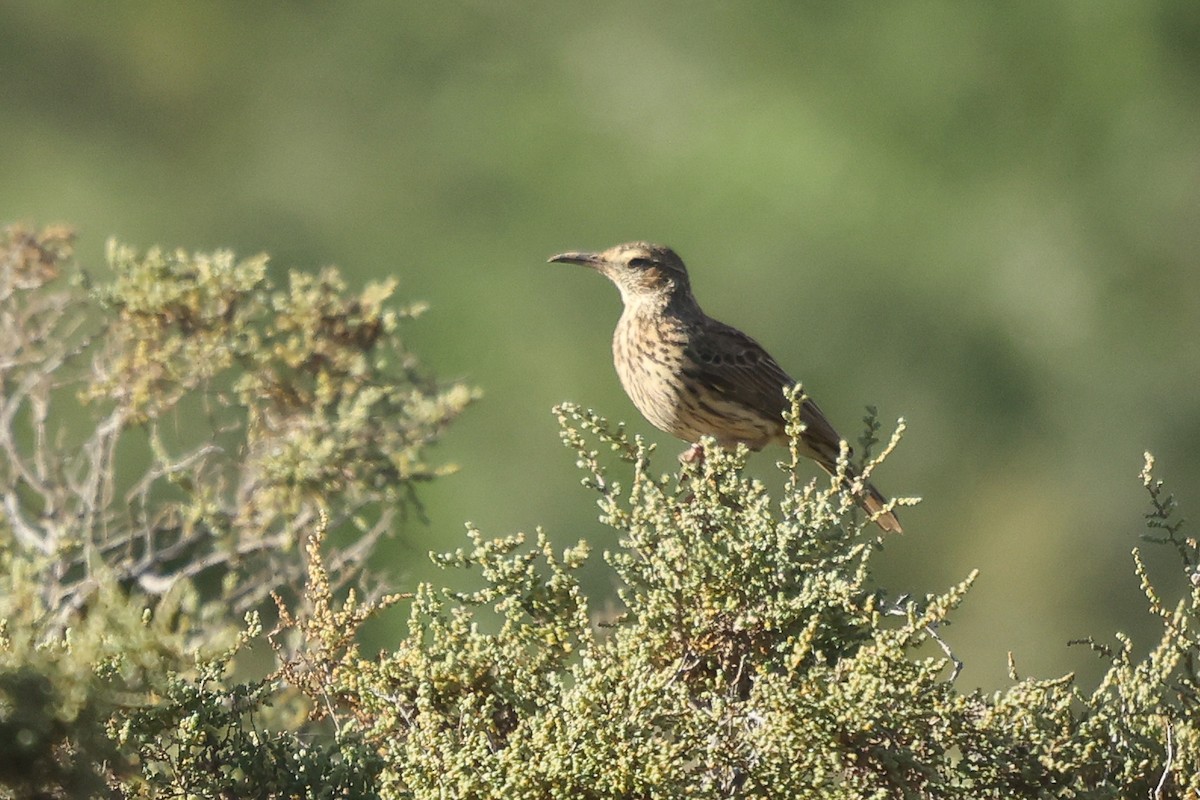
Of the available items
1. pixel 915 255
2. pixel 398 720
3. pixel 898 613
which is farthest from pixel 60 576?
pixel 915 255

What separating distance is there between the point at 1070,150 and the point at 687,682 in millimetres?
28599

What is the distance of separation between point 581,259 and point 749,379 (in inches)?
33.9

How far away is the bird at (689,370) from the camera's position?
625 cm

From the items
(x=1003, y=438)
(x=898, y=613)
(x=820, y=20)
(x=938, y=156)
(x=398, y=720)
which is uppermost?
(x=820, y=20)

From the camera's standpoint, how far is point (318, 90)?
34594 mm

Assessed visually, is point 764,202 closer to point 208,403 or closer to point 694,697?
point 208,403

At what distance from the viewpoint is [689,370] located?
6324 mm

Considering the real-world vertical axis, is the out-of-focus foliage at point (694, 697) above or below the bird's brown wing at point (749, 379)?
below

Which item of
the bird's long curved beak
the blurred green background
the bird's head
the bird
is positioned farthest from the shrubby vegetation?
the blurred green background

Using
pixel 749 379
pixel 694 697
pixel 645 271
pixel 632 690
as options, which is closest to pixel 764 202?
pixel 645 271

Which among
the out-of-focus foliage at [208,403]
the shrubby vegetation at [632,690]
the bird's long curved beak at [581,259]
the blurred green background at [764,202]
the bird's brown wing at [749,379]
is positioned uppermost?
the blurred green background at [764,202]

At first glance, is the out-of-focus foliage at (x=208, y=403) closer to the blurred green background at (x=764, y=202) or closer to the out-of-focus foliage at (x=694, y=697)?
the out-of-focus foliage at (x=694, y=697)

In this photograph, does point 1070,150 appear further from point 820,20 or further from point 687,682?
point 687,682

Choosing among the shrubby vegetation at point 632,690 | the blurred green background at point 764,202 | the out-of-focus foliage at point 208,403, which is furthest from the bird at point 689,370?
the blurred green background at point 764,202
